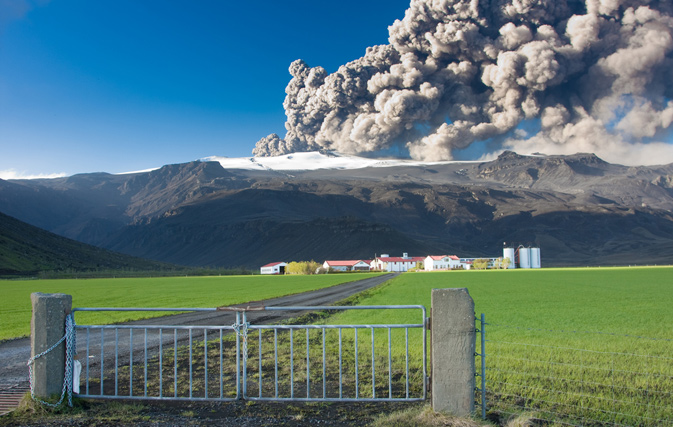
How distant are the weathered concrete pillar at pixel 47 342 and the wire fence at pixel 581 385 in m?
6.44

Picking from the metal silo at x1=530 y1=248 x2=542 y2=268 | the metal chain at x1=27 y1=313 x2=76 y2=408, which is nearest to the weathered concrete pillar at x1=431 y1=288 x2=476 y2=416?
the metal chain at x1=27 y1=313 x2=76 y2=408

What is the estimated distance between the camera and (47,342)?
784 cm

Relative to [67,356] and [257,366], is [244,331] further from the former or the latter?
[257,366]

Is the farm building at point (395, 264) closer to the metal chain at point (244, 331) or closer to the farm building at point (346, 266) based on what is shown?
the farm building at point (346, 266)

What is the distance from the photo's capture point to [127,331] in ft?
58.5

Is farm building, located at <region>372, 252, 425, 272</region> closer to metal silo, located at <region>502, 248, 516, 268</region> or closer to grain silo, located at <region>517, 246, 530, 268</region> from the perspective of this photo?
metal silo, located at <region>502, 248, 516, 268</region>

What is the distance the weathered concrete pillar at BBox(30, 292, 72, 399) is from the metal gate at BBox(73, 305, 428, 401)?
13.5 inches

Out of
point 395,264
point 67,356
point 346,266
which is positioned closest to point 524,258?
point 395,264

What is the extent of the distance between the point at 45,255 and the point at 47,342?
122 m

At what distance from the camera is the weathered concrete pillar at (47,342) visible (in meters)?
7.78

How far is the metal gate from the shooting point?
26.6ft

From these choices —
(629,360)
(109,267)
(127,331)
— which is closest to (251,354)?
(127,331)

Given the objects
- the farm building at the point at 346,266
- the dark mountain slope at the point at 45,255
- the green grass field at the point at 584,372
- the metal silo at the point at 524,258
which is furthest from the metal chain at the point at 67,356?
the metal silo at the point at 524,258

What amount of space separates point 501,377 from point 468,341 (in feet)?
11.7
